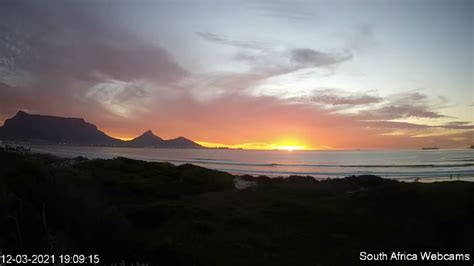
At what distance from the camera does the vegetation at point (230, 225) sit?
888 cm

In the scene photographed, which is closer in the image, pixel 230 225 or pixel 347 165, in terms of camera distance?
pixel 230 225

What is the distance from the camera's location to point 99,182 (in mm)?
23969

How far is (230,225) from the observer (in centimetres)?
1379

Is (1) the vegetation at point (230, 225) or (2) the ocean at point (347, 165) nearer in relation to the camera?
(1) the vegetation at point (230, 225)

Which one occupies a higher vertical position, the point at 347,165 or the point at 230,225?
the point at 347,165

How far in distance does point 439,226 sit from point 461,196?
6.37 metres

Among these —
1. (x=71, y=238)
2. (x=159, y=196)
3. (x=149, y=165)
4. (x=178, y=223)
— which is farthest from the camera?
(x=149, y=165)

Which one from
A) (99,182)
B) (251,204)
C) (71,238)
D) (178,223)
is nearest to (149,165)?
(99,182)

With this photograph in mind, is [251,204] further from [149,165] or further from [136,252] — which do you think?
[149,165]

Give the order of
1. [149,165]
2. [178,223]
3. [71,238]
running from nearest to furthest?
1. [71,238]
2. [178,223]
3. [149,165]

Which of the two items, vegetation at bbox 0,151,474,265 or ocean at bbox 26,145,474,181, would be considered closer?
vegetation at bbox 0,151,474,265

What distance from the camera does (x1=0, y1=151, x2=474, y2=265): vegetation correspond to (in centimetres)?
888

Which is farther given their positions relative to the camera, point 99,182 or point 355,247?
point 99,182

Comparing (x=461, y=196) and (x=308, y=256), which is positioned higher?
(x=461, y=196)
